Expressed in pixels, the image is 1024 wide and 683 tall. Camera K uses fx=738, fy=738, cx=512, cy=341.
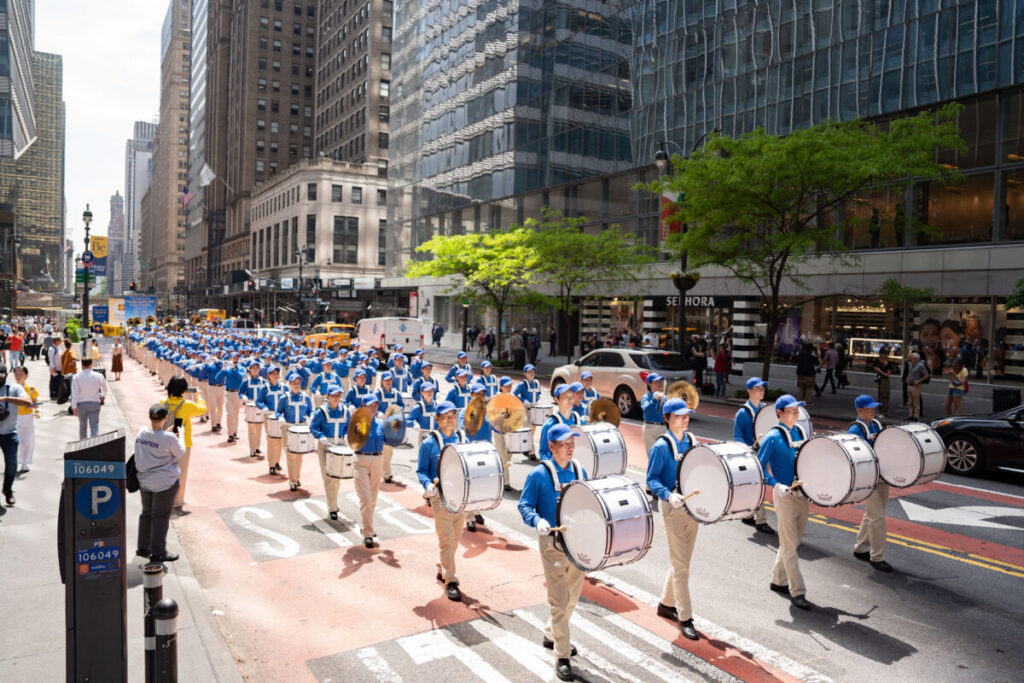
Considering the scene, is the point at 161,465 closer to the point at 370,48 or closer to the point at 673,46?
→ the point at 673,46

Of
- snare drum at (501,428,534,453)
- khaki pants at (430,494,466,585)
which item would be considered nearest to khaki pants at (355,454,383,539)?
khaki pants at (430,494,466,585)

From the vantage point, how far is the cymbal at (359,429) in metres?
9.16

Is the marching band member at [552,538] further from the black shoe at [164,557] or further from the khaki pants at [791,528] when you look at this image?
the black shoe at [164,557]

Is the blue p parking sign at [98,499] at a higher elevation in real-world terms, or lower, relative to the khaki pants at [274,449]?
higher

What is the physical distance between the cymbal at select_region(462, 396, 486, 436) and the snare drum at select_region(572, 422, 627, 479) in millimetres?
1282

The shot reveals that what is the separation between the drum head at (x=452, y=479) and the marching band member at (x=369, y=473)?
6.28ft

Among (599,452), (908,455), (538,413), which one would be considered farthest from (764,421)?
(538,413)

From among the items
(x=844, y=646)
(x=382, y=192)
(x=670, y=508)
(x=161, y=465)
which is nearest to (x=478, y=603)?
(x=670, y=508)

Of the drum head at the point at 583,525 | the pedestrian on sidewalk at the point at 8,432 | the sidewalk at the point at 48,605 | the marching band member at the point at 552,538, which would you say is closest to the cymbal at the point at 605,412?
the marching band member at the point at 552,538

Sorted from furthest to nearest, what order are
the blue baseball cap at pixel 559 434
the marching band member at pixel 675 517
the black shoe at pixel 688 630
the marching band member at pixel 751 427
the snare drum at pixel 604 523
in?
the marching band member at pixel 751 427, the marching band member at pixel 675 517, the black shoe at pixel 688 630, the blue baseball cap at pixel 559 434, the snare drum at pixel 604 523

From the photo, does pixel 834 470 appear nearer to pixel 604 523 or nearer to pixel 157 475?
pixel 604 523

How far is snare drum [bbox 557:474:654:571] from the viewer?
18.5ft


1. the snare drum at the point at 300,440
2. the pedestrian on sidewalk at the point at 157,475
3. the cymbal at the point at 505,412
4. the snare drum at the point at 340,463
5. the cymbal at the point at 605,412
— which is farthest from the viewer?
the snare drum at the point at 300,440

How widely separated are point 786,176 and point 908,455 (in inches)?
625
